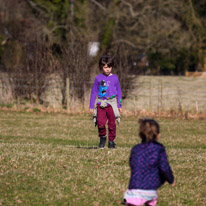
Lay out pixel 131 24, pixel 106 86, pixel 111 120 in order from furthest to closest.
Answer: pixel 131 24 < pixel 111 120 < pixel 106 86

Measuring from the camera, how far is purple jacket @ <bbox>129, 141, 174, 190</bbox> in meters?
4.55

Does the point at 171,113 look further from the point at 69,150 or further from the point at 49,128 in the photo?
the point at 69,150

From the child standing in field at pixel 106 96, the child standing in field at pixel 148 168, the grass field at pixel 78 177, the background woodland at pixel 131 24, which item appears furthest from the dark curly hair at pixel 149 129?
the background woodland at pixel 131 24

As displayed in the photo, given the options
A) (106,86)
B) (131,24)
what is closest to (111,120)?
(106,86)

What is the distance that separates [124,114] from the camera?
19.1 m

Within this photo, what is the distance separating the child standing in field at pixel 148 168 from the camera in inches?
178

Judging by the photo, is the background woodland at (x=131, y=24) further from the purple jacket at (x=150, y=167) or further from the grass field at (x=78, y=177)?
the purple jacket at (x=150, y=167)

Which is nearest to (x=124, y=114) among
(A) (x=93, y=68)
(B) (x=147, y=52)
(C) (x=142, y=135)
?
(A) (x=93, y=68)

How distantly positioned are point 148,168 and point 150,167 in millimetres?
23

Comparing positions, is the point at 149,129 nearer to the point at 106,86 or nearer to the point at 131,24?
the point at 106,86

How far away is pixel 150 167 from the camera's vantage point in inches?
180

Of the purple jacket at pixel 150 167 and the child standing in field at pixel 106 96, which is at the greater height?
the child standing in field at pixel 106 96

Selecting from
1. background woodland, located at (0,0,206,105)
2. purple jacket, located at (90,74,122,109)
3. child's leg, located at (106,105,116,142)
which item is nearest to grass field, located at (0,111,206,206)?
child's leg, located at (106,105,116,142)

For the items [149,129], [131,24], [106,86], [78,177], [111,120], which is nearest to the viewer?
[149,129]
